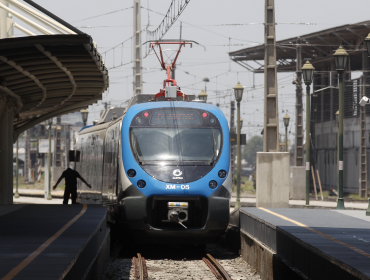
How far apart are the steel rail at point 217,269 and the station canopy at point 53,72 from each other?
471 cm

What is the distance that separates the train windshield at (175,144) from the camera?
14.9m

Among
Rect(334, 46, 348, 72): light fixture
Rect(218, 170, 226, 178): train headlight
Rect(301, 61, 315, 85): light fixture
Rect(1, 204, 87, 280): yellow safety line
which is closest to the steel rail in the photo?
Rect(218, 170, 226, 178): train headlight

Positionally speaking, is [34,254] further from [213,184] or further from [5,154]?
[5,154]

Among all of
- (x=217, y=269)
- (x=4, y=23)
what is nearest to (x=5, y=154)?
(x=4, y=23)

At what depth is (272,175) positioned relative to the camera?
19312 millimetres

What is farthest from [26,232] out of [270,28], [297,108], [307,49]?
[307,49]

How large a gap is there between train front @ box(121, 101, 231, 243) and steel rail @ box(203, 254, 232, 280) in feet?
1.75


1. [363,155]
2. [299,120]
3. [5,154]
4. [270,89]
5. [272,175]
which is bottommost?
[272,175]

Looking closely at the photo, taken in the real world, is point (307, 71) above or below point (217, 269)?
above

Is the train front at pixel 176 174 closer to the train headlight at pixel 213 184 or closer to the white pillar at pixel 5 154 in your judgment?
the train headlight at pixel 213 184

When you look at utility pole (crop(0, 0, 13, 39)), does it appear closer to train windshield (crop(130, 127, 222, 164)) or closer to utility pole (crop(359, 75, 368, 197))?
train windshield (crop(130, 127, 222, 164))

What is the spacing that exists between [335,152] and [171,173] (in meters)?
38.5

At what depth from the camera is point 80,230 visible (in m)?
11.5

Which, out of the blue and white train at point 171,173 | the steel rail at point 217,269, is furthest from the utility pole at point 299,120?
the steel rail at point 217,269
